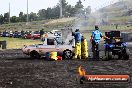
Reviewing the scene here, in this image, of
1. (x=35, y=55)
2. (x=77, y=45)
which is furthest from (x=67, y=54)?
(x=35, y=55)

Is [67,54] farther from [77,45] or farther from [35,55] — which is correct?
[35,55]

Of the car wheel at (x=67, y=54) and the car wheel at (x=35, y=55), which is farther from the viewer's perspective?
the car wheel at (x=35, y=55)

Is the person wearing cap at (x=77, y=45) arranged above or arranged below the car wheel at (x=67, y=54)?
above

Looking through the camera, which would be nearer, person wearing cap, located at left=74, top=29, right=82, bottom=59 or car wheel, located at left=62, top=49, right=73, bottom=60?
person wearing cap, located at left=74, top=29, right=82, bottom=59

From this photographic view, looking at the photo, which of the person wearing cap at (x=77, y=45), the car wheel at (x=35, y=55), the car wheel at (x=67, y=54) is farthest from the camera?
the car wheel at (x=35, y=55)

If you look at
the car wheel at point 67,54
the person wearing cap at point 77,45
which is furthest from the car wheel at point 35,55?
the person wearing cap at point 77,45

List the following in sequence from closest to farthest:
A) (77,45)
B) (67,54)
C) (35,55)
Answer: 1. (77,45)
2. (67,54)
3. (35,55)

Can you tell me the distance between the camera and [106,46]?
25.1m

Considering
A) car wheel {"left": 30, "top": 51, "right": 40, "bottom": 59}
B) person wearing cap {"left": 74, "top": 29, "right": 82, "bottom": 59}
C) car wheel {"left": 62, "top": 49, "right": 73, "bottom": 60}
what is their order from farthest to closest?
car wheel {"left": 30, "top": 51, "right": 40, "bottom": 59}, car wheel {"left": 62, "top": 49, "right": 73, "bottom": 60}, person wearing cap {"left": 74, "top": 29, "right": 82, "bottom": 59}

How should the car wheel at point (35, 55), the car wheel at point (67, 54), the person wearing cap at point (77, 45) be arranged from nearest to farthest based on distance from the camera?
1. the person wearing cap at point (77, 45)
2. the car wheel at point (67, 54)
3. the car wheel at point (35, 55)

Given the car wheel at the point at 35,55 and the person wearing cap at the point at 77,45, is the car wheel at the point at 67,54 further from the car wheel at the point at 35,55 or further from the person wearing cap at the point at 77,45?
the car wheel at the point at 35,55

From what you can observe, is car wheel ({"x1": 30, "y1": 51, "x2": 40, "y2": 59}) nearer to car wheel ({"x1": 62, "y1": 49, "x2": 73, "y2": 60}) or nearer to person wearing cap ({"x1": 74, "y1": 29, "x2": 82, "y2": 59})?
car wheel ({"x1": 62, "y1": 49, "x2": 73, "y2": 60})

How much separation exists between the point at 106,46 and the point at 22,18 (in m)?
147

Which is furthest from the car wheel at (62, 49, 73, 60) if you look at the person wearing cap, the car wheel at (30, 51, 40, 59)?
the car wheel at (30, 51, 40, 59)
